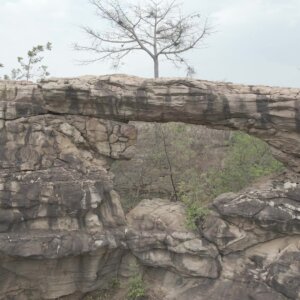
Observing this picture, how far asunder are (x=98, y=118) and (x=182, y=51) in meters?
9.13

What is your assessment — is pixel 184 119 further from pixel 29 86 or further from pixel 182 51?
pixel 182 51

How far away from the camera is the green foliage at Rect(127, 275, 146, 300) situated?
7.10 m

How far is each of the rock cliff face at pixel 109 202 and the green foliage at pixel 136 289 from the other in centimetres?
30

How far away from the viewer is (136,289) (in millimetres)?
7113

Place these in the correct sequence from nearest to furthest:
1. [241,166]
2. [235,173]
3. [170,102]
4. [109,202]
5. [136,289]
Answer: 1. [170,102]
2. [136,289]
3. [109,202]
4. [235,173]
5. [241,166]

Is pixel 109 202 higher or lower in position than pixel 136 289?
higher

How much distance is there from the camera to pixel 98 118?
24.1 feet

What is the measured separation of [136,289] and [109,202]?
1.71 metres

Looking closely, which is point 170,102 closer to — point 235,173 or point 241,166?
point 235,173

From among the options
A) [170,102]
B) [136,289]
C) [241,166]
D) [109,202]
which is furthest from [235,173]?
[136,289]

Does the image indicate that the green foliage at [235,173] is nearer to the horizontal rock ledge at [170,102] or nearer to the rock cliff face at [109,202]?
the rock cliff face at [109,202]

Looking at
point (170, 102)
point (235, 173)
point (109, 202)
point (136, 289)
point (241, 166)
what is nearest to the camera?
point (170, 102)

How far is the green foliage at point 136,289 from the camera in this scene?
710 cm

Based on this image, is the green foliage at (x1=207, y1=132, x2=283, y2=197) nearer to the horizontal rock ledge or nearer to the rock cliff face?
the rock cliff face
